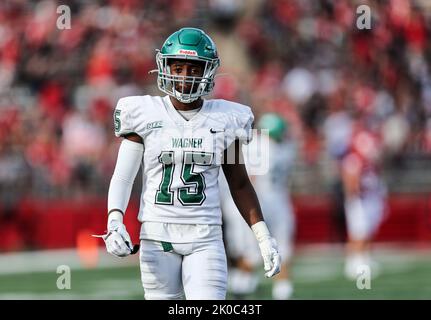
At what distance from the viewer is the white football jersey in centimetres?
503

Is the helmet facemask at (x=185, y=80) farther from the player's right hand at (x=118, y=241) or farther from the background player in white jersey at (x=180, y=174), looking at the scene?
the player's right hand at (x=118, y=241)

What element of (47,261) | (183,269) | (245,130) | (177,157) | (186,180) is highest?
(47,261)

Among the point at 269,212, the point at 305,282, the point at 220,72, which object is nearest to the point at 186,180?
the point at 269,212

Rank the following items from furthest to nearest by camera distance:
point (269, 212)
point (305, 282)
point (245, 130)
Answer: point (305, 282) < point (269, 212) < point (245, 130)

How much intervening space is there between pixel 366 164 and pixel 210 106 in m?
7.42

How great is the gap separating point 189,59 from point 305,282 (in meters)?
6.29

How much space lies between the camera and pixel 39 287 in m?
10.7

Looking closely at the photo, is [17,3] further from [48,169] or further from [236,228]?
[236,228]

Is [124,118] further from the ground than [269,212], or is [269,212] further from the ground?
[269,212]

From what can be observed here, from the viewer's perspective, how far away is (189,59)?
506cm

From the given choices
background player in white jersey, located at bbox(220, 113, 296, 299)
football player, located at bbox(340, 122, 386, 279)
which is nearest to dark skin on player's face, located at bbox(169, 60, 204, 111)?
background player in white jersey, located at bbox(220, 113, 296, 299)

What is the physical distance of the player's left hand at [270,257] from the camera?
4988mm

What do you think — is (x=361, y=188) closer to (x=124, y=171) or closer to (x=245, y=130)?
(x=245, y=130)

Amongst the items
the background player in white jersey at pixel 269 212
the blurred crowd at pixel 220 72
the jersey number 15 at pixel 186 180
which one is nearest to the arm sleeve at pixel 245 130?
the jersey number 15 at pixel 186 180
